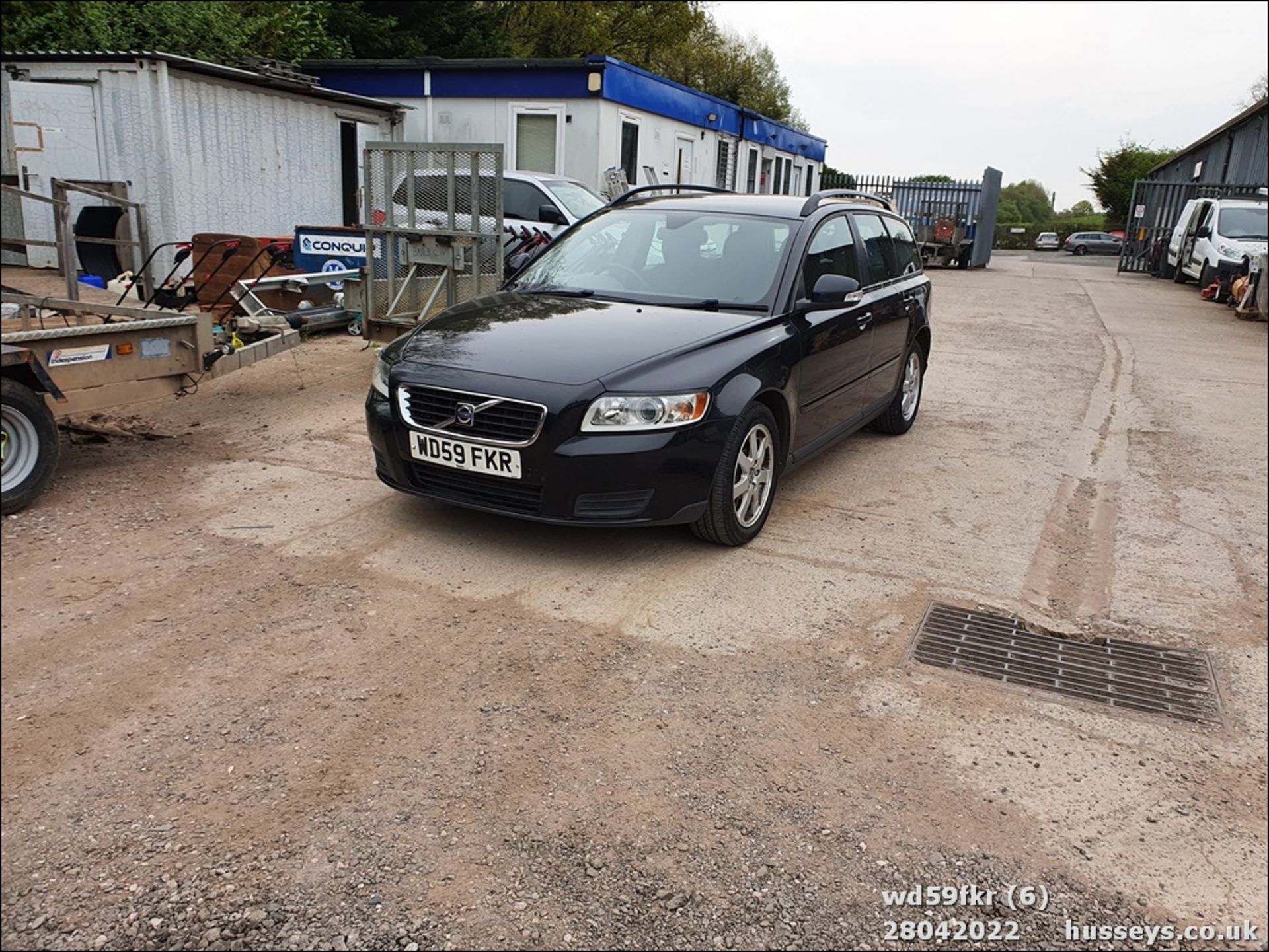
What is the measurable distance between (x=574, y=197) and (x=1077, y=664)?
9873mm

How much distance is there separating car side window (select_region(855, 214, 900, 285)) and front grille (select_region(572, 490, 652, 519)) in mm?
2809

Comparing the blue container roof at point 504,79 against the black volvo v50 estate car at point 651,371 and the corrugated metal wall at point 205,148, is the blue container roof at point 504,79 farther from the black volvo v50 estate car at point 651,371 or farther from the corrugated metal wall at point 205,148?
the black volvo v50 estate car at point 651,371

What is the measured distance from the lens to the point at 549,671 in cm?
369

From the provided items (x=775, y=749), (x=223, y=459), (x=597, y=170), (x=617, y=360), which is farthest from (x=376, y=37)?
(x=775, y=749)

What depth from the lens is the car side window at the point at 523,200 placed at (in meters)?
12.2

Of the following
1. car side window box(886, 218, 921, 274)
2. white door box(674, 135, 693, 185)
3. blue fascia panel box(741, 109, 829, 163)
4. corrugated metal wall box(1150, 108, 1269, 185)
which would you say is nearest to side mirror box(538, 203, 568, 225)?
car side window box(886, 218, 921, 274)

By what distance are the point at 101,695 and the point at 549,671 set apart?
1468 millimetres

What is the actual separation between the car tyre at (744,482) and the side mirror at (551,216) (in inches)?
286

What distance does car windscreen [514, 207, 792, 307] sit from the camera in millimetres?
5504

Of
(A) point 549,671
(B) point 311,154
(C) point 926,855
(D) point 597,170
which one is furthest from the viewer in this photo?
(D) point 597,170

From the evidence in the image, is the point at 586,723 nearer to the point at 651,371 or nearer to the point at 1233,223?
the point at 651,371

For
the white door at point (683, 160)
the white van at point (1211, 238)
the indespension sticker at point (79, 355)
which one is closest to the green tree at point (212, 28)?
the indespension sticker at point (79, 355)

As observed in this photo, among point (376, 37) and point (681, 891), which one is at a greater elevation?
point (376, 37)

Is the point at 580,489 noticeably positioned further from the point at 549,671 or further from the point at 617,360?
the point at 549,671
